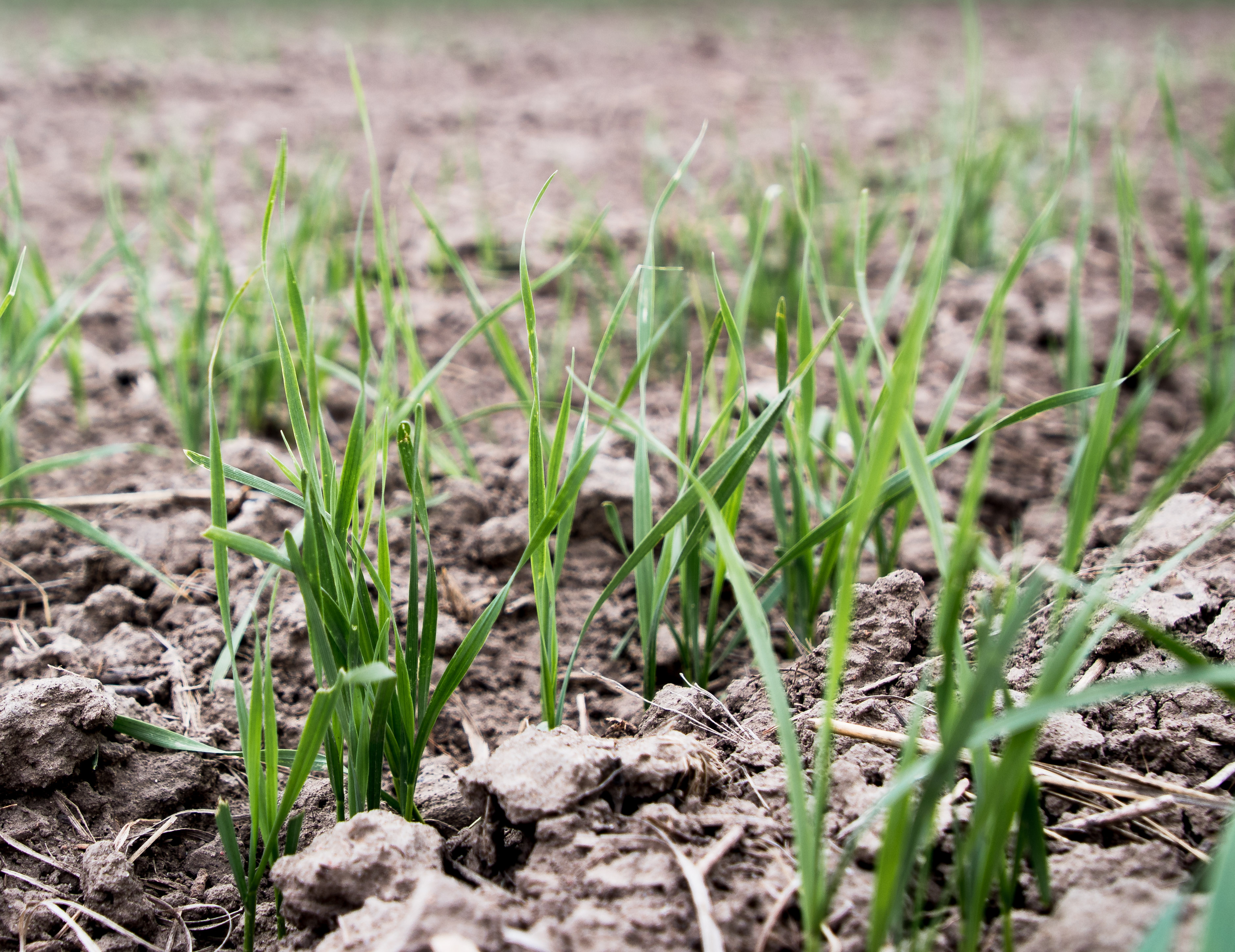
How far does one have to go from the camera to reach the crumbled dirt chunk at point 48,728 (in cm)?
78

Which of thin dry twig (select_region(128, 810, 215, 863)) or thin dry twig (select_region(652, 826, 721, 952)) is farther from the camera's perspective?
thin dry twig (select_region(128, 810, 215, 863))

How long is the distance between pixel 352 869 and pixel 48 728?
36 cm

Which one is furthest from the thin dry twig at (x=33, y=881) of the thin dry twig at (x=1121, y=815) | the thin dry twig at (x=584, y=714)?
the thin dry twig at (x=1121, y=815)

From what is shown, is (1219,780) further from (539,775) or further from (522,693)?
(522,693)

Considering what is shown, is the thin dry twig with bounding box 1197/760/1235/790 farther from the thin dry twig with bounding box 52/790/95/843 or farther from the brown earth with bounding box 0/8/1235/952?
the thin dry twig with bounding box 52/790/95/843

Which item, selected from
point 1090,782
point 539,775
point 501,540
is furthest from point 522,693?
point 1090,782

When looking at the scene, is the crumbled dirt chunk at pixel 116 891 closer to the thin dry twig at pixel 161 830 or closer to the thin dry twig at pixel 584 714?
the thin dry twig at pixel 161 830

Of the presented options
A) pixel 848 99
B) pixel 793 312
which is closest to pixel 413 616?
pixel 793 312

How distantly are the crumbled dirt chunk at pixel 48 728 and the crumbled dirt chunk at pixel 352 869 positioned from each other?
0.86 feet

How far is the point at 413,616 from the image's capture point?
74cm

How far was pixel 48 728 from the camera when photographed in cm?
79

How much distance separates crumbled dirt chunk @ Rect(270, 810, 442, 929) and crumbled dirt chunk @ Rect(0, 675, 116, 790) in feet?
0.86

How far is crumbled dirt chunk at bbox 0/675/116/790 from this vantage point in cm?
78

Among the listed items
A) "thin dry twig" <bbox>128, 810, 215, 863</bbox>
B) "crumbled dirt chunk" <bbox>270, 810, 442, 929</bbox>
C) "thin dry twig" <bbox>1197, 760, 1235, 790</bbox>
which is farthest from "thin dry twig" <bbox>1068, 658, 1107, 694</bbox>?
"thin dry twig" <bbox>128, 810, 215, 863</bbox>
